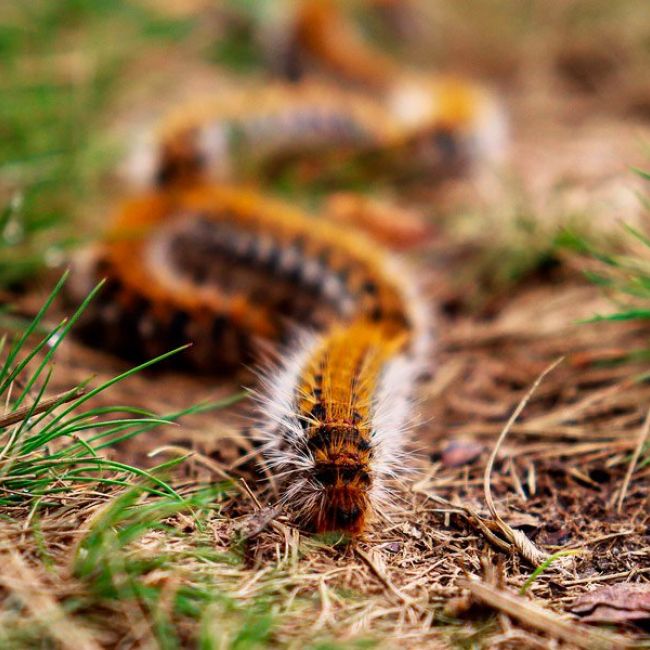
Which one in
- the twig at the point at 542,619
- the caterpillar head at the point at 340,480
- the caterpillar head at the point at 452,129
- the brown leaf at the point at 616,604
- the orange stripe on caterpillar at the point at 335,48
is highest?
the orange stripe on caterpillar at the point at 335,48

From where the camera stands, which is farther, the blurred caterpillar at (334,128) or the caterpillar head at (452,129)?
the caterpillar head at (452,129)

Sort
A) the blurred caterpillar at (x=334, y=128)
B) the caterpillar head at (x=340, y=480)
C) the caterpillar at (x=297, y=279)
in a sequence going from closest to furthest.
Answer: the caterpillar head at (x=340, y=480) → the caterpillar at (x=297, y=279) → the blurred caterpillar at (x=334, y=128)

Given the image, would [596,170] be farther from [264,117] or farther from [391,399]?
[391,399]

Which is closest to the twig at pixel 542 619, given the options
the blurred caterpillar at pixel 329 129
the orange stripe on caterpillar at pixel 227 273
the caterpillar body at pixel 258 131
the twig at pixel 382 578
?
the twig at pixel 382 578

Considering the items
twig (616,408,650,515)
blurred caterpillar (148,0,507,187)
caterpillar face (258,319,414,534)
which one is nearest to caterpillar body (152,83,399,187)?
blurred caterpillar (148,0,507,187)

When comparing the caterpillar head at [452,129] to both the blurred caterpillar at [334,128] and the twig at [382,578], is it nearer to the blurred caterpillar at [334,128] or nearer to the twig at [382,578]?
the blurred caterpillar at [334,128]

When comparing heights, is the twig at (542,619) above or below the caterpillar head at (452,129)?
below

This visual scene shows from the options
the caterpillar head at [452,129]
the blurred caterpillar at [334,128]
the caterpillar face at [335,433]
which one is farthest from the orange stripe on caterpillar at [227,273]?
the caterpillar head at [452,129]

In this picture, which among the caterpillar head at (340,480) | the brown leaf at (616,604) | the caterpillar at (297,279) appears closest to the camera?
the brown leaf at (616,604)
